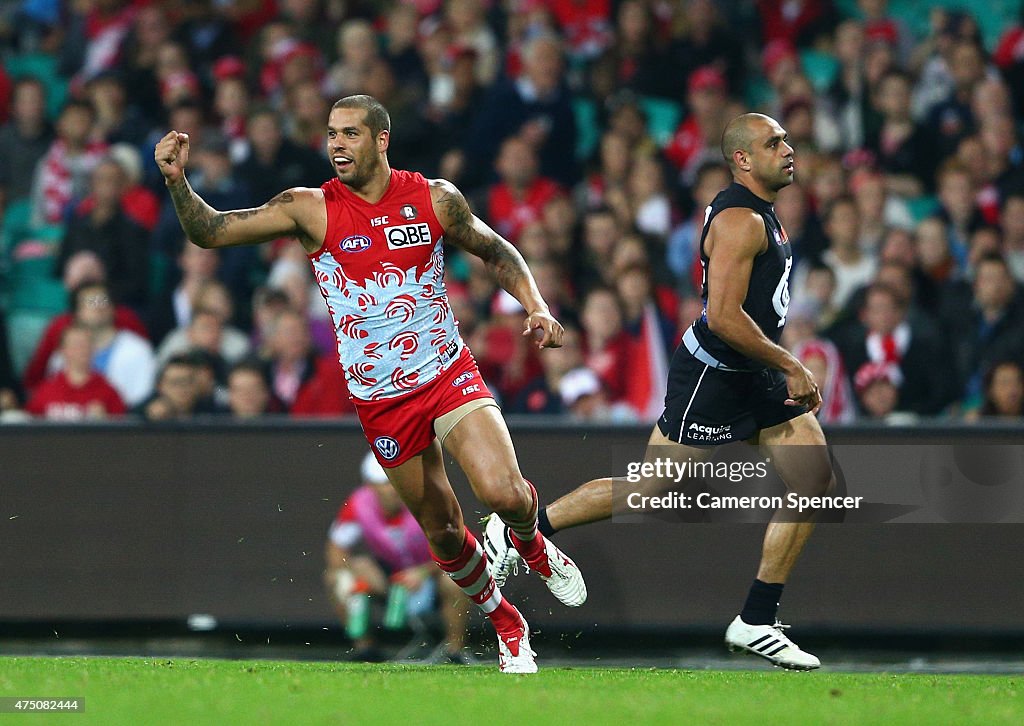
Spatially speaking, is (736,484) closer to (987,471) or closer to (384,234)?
(987,471)

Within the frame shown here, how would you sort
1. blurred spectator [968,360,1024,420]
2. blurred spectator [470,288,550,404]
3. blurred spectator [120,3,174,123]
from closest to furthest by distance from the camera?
blurred spectator [968,360,1024,420], blurred spectator [470,288,550,404], blurred spectator [120,3,174,123]

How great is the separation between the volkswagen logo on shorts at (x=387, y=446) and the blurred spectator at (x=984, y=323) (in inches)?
213

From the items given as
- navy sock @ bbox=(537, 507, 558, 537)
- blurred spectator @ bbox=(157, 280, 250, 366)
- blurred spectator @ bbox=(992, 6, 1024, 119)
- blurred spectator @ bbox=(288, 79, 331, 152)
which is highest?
blurred spectator @ bbox=(992, 6, 1024, 119)

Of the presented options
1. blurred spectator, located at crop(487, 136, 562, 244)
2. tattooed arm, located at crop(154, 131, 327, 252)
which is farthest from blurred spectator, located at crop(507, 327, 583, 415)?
tattooed arm, located at crop(154, 131, 327, 252)

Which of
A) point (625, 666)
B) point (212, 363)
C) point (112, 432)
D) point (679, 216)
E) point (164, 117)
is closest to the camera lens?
point (625, 666)

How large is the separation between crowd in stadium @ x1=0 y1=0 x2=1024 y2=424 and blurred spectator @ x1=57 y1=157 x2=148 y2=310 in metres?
0.02

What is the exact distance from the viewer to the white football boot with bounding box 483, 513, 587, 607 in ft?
26.2

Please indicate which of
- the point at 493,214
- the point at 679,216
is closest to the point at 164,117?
the point at 493,214

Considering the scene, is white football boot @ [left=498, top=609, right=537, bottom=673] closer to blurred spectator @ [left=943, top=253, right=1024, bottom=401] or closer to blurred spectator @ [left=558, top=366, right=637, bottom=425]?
blurred spectator @ [left=558, top=366, right=637, bottom=425]

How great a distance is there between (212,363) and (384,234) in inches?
184

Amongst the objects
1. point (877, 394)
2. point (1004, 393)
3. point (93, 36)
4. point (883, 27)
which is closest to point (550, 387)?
point (877, 394)

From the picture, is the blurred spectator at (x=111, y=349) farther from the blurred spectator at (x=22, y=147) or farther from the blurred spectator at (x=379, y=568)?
the blurred spectator at (x=379, y=568)

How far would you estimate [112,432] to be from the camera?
9.59 metres

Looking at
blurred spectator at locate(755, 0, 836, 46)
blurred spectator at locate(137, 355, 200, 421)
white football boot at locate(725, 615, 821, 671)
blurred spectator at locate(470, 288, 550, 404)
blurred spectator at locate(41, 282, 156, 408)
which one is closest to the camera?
white football boot at locate(725, 615, 821, 671)
